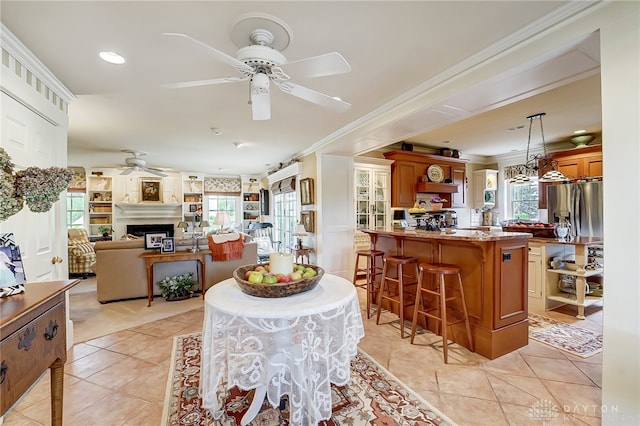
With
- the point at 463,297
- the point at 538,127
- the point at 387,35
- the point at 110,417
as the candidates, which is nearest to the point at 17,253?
the point at 110,417

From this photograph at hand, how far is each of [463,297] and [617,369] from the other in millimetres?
1078

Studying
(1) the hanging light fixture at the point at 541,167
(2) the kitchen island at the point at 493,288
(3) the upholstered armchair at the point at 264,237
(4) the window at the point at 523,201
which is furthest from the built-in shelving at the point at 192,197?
(4) the window at the point at 523,201

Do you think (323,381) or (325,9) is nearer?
(323,381)

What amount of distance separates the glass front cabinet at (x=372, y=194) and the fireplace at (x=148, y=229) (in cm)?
564

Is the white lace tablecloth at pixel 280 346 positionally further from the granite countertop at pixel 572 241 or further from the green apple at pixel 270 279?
the granite countertop at pixel 572 241

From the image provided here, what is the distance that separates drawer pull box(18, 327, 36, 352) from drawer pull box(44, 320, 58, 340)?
10cm

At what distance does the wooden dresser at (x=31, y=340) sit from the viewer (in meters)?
1.01

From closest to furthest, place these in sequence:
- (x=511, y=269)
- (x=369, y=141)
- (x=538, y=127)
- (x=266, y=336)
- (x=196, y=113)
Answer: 1. (x=266, y=336)
2. (x=511, y=269)
3. (x=196, y=113)
4. (x=369, y=141)
5. (x=538, y=127)

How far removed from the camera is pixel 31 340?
1163 mm

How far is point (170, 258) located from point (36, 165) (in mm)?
2128

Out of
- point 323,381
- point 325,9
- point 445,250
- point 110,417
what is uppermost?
point 325,9

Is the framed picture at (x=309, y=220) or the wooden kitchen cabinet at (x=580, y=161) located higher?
the wooden kitchen cabinet at (x=580, y=161)

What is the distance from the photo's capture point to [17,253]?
52.6 inches

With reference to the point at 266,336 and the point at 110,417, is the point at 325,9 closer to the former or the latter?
the point at 266,336
